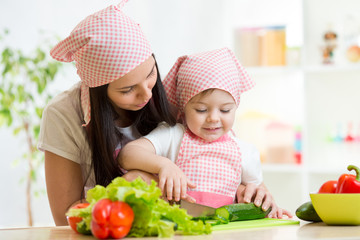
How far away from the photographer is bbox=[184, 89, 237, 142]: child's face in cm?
164

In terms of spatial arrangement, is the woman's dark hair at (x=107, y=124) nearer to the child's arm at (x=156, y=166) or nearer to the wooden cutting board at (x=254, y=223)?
the child's arm at (x=156, y=166)

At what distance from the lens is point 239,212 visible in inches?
57.8

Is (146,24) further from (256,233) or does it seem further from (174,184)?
(256,233)

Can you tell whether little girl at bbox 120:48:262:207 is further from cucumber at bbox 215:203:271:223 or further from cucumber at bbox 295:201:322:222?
cucumber at bbox 295:201:322:222

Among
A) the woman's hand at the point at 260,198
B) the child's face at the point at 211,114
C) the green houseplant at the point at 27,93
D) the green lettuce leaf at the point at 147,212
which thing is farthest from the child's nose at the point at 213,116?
the green houseplant at the point at 27,93

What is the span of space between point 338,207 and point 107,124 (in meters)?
0.76

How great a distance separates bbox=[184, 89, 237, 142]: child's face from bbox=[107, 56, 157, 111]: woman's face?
16cm

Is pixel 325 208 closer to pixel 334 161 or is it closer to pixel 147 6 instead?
pixel 334 161

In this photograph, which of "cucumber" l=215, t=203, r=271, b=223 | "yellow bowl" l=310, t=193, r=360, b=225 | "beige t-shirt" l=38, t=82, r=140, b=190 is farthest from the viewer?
"beige t-shirt" l=38, t=82, r=140, b=190

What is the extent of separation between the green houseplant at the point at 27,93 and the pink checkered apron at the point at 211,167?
6.80 feet

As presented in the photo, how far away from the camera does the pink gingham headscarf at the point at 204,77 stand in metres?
1.65

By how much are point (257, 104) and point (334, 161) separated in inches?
28.8

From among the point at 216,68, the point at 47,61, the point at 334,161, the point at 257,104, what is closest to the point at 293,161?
the point at 334,161

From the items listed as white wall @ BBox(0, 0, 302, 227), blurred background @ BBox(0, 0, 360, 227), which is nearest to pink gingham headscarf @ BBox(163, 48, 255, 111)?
blurred background @ BBox(0, 0, 360, 227)
